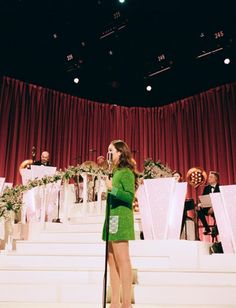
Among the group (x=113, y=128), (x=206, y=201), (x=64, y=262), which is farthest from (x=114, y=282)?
(x=113, y=128)

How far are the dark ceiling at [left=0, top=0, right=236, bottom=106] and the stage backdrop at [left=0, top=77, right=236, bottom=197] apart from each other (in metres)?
0.32

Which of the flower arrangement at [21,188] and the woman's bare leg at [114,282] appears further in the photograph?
the flower arrangement at [21,188]

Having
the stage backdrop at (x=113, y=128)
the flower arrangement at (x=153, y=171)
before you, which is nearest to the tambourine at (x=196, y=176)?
the stage backdrop at (x=113, y=128)

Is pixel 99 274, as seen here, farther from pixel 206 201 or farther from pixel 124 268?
pixel 206 201

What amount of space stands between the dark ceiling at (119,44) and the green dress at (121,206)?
19.3ft

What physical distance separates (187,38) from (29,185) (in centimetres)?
473

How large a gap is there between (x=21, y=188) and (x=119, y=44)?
4.71 metres

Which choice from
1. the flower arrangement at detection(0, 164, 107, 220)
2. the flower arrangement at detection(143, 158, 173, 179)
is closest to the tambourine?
the flower arrangement at detection(143, 158, 173, 179)

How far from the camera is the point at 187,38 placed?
8477mm

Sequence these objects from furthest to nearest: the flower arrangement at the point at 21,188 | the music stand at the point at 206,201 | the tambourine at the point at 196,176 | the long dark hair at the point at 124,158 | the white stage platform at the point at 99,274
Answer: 1. the tambourine at the point at 196,176
2. the music stand at the point at 206,201
3. the flower arrangement at the point at 21,188
4. the white stage platform at the point at 99,274
5. the long dark hair at the point at 124,158

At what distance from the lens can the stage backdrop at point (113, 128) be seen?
30.1 ft

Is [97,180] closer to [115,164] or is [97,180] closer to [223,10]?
[115,164]

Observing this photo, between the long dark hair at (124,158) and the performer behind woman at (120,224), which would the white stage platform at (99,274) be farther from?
the long dark hair at (124,158)

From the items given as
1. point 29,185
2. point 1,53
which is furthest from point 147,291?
point 1,53
